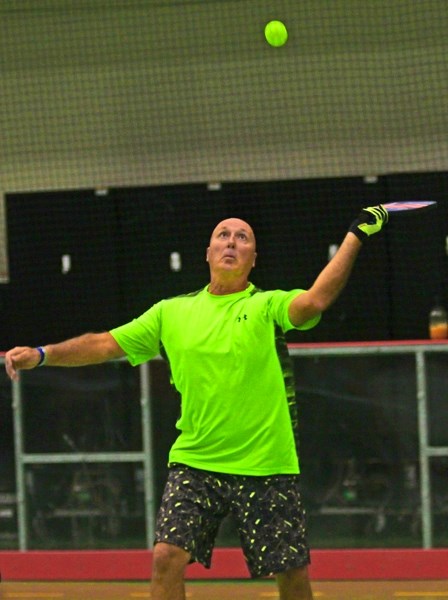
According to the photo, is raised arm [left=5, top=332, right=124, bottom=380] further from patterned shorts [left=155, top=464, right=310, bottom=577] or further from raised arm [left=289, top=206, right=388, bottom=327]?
raised arm [left=289, top=206, right=388, bottom=327]

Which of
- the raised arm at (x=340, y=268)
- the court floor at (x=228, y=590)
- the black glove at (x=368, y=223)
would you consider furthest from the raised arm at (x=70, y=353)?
the court floor at (x=228, y=590)

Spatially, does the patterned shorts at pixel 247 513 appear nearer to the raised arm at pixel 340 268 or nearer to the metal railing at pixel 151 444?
the raised arm at pixel 340 268

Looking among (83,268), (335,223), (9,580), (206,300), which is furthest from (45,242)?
(206,300)

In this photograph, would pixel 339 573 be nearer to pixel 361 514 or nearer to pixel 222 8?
pixel 361 514

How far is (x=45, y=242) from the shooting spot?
962cm

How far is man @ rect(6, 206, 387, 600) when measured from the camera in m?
4.33

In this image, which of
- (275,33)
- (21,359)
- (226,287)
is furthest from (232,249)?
(275,33)

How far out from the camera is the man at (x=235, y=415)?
4.33 metres

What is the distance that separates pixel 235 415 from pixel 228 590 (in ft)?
10.2

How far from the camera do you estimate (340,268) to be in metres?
4.17

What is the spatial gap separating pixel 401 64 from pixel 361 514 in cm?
452

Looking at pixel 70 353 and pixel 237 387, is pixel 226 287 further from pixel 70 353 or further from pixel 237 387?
pixel 70 353

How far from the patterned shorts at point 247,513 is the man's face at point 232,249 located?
737 mm

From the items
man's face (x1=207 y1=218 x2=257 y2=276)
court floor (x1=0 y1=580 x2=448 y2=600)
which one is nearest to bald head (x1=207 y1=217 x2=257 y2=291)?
man's face (x1=207 y1=218 x2=257 y2=276)
